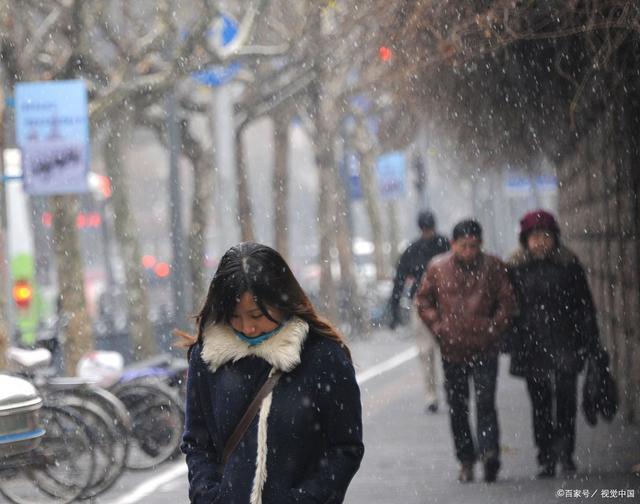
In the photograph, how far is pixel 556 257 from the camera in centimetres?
975

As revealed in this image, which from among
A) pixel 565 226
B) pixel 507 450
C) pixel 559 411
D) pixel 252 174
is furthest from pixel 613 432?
pixel 252 174

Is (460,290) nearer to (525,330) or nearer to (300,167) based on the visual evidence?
(525,330)

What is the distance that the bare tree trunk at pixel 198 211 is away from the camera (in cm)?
2394

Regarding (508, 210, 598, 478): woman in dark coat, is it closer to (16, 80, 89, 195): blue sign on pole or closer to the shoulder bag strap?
the shoulder bag strap

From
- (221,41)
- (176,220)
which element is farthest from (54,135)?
(221,41)

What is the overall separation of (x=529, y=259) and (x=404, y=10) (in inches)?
70.9

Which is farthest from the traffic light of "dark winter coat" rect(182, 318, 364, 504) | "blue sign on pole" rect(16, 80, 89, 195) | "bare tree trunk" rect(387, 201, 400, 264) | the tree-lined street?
"bare tree trunk" rect(387, 201, 400, 264)

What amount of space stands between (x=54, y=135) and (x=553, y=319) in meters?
7.45

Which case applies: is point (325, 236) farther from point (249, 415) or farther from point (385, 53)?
point (249, 415)

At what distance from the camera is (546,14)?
917cm

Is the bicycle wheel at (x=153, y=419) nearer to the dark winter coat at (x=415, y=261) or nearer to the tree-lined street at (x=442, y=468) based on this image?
the tree-lined street at (x=442, y=468)

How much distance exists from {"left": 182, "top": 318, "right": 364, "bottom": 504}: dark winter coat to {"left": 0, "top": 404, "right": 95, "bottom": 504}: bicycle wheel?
5.90 metres

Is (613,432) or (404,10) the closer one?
(404,10)

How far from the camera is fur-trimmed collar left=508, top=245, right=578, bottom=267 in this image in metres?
9.74
